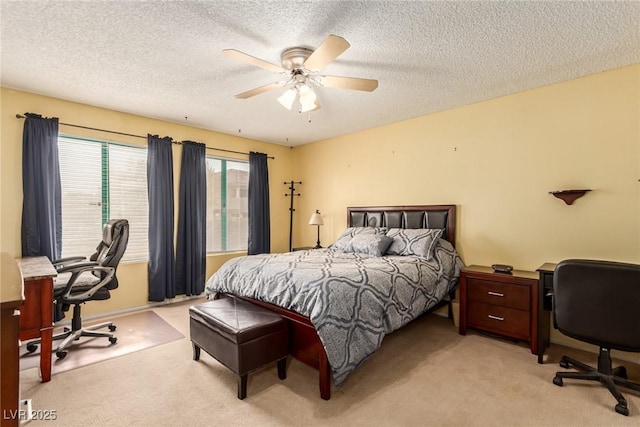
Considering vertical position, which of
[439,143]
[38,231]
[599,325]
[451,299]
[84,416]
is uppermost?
[439,143]

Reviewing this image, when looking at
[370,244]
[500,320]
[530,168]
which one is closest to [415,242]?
[370,244]

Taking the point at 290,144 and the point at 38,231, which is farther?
the point at 290,144

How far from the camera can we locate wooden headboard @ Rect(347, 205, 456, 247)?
12.7 ft

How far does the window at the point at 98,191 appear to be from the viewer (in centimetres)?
364

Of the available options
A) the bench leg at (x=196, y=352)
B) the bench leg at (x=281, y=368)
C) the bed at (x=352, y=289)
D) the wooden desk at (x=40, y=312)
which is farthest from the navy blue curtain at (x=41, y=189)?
the bench leg at (x=281, y=368)

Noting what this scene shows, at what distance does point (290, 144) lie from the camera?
592 cm

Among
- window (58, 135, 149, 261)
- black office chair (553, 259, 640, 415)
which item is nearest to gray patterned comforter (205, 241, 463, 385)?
black office chair (553, 259, 640, 415)

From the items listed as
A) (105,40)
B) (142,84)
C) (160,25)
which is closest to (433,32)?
(160,25)

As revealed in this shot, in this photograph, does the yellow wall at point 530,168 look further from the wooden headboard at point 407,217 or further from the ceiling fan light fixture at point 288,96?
the ceiling fan light fixture at point 288,96

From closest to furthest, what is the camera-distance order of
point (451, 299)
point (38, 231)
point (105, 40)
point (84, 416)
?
point (84, 416) < point (105, 40) < point (38, 231) < point (451, 299)

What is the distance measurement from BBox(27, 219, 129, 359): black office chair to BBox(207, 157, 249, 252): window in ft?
5.90

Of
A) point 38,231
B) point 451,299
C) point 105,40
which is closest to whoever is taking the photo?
point 105,40

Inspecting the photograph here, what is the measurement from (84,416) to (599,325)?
3466 mm

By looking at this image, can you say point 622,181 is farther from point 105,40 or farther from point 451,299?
point 105,40
